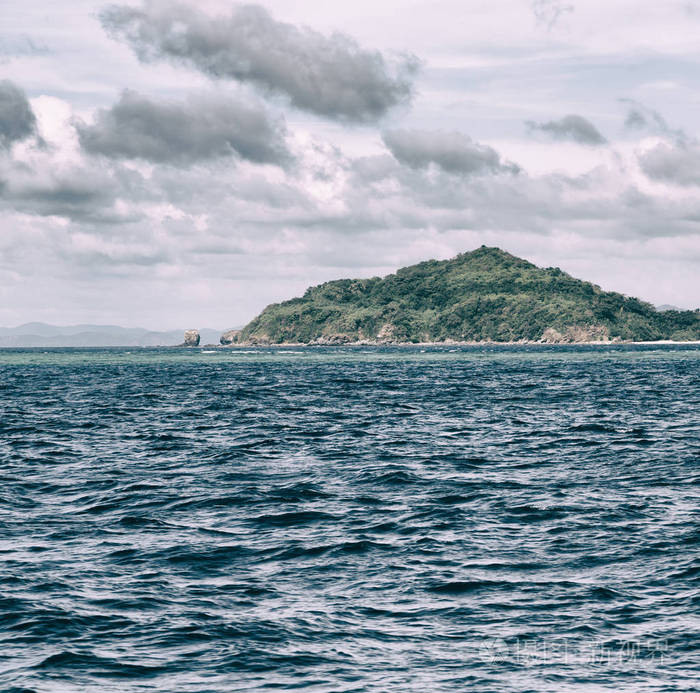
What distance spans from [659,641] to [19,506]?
62.2 ft

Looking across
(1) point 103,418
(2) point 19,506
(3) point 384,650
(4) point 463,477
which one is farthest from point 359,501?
(1) point 103,418

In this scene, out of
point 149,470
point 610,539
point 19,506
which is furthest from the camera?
point 149,470

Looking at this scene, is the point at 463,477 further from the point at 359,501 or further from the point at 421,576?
the point at 421,576

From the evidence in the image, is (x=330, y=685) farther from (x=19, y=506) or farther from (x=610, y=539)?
(x=19, y=506)

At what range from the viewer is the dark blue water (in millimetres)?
13969

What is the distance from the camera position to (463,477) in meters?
31.0

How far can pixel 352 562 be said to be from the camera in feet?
65.6

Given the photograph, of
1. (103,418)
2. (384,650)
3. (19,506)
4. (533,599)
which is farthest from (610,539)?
(103,418)

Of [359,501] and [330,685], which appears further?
[359,501]

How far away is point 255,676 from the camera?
13516mm

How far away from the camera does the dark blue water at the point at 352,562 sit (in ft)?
45.8

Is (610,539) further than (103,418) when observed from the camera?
No

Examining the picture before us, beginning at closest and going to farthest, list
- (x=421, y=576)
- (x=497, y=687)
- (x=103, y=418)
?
(x=497, y=687) < (x=421, y=576) < (x=103, y=418)

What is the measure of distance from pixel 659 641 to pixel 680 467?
18.6 meters
